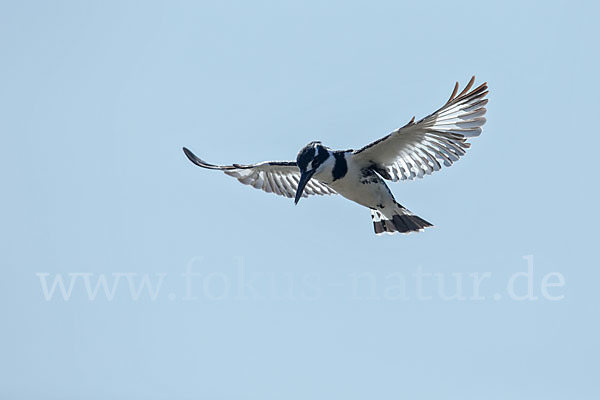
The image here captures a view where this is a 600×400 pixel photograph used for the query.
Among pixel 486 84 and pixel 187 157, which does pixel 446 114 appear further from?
pixel 187 157

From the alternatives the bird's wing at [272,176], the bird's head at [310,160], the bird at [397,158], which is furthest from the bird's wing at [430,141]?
the bird's wing at [272,176]

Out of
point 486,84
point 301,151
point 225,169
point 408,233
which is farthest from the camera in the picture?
point 225,169

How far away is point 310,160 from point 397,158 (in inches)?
46.2

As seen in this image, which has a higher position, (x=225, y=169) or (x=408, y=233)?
(x=225, y=169)

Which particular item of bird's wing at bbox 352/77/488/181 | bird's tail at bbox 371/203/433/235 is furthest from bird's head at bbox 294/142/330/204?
bird's tail at bbox 371/203/433/235

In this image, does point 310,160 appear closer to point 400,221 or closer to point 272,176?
point 400,221

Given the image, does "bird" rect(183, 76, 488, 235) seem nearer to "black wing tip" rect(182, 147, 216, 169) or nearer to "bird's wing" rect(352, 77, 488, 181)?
"bird's wing" rect(352, 77, 488, 181)

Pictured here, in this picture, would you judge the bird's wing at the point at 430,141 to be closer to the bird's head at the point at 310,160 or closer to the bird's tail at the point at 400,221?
the bird's head at the point at 310,160

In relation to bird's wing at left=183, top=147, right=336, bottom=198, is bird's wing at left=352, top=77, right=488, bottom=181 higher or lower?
lower


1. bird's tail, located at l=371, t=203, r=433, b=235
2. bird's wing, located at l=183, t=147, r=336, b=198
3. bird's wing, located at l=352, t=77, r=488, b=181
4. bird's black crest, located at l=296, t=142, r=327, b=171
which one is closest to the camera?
bird's wing, located at l=352, t=77, r=488, b=181

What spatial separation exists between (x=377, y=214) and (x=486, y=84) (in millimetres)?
2764

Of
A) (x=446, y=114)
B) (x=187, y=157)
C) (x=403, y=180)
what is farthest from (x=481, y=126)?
(x=187, y=157)

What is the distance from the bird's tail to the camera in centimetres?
1318

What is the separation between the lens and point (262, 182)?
14641mm
